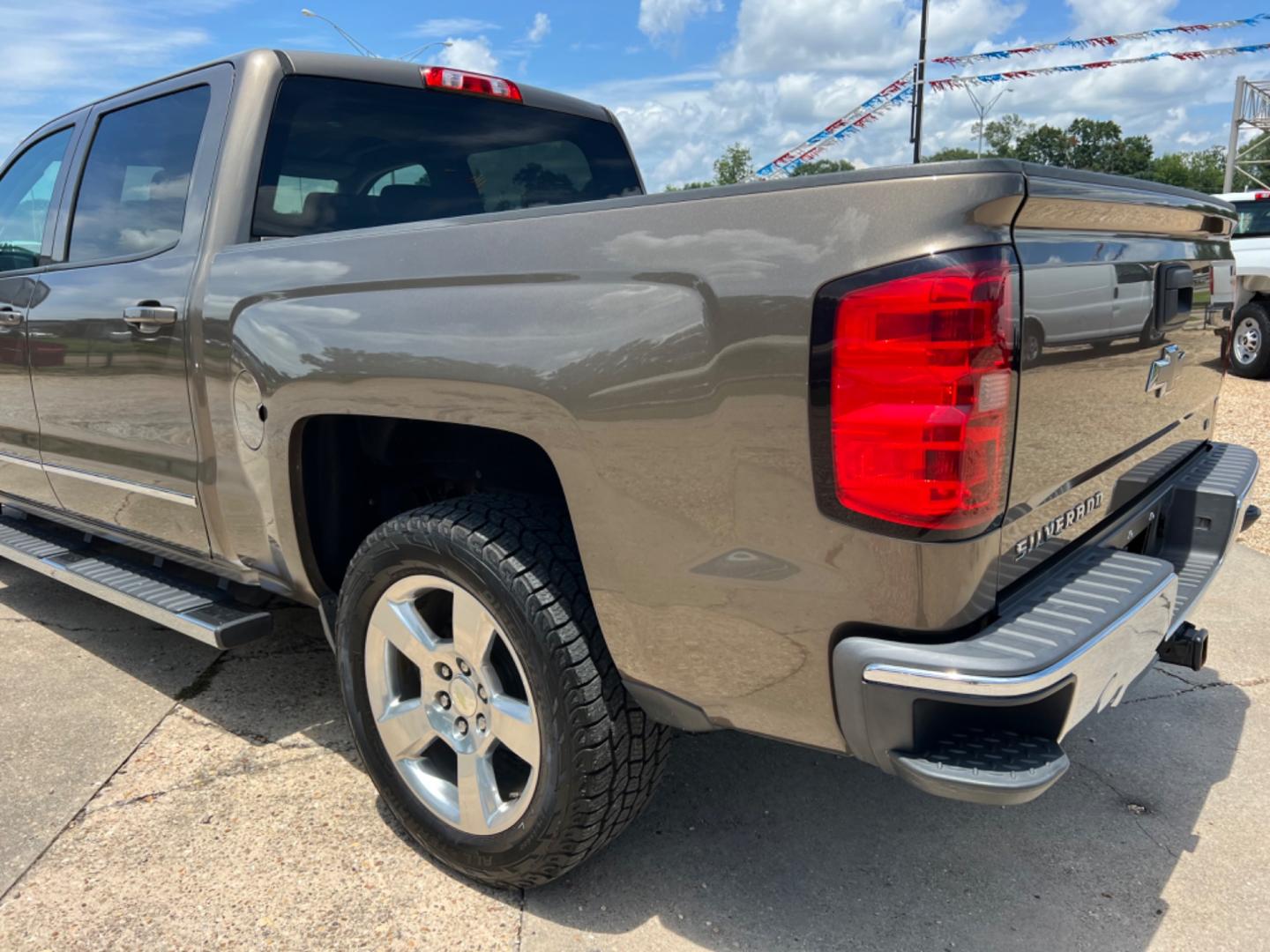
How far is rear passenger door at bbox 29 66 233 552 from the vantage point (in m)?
2.79

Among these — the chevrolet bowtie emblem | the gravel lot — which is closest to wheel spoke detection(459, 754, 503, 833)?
the chevrolet bowtie emblem

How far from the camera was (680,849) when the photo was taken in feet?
7.91

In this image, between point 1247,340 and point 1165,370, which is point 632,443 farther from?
Answer: point 1247,340

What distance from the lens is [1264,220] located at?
10797 millimetres

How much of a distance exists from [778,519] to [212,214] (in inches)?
78.5

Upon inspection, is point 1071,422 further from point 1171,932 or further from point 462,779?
point 462,779

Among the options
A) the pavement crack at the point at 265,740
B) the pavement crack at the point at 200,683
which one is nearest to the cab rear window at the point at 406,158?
the pavement crack at the point at 265,740

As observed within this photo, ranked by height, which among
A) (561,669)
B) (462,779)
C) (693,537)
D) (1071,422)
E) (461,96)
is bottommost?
(462,779)

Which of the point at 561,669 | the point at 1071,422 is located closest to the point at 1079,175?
the point at 1071,422

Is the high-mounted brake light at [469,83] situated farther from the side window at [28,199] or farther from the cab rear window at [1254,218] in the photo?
the cab rear window at [1254,218]

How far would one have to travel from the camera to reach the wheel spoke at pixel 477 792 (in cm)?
218

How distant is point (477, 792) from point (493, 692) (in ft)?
0.85

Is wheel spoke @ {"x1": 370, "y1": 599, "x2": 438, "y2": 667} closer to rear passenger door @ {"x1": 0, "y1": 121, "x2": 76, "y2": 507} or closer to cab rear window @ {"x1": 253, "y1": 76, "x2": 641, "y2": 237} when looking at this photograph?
cab rear window @ {"x1": 253, "y1": 76, "x2": 641, "y2": 237}

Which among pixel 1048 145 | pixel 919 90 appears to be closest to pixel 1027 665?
pixel 919 90
